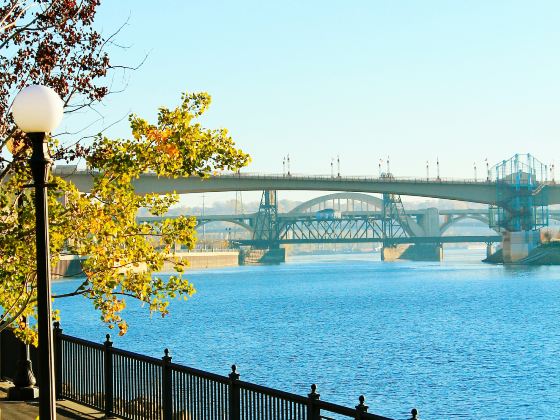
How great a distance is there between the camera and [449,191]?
163 metres

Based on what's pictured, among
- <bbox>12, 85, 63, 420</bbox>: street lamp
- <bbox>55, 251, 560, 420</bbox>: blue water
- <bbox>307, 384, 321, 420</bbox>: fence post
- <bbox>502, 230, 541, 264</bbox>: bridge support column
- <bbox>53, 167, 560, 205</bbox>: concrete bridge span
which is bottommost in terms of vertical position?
<bbox>55, 251, 560, 420</bbox>: blue water

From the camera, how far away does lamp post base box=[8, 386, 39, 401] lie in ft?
65.3

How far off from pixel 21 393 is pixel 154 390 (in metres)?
4.28

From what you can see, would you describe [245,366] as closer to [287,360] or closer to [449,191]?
[287,360]

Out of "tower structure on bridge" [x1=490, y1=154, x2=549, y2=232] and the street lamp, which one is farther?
"tower structure on bridge" [x1=490, y1=154, x2=549, y2=232]

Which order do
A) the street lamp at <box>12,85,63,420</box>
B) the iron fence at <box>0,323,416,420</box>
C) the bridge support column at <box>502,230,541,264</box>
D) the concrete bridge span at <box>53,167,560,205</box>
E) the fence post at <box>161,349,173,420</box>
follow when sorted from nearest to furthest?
the street lamp at <box>12,85,63,420</box> < the iron fence at <box>0,323,416,420</box> < the fence post at <box>161,349,173,420</box> < the concrete bridge span at <box>53,167,560,205</box> < the bridge support column at <box>502,230,541,264</box>

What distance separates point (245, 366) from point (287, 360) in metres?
3.19

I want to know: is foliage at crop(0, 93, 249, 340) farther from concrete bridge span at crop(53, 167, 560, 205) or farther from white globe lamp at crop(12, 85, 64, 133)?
concrete bridge span at crop(53, 167, 560, 205)

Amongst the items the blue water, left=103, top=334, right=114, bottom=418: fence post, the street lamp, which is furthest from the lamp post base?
the blue water

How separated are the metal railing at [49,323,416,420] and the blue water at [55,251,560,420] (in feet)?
53.0

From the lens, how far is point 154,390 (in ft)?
56.1

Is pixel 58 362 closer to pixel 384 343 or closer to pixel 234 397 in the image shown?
pixel 234 397

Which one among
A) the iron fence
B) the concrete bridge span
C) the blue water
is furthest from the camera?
the concrete bridge span

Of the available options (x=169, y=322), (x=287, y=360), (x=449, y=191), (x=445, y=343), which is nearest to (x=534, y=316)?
(x=445, y=343)
